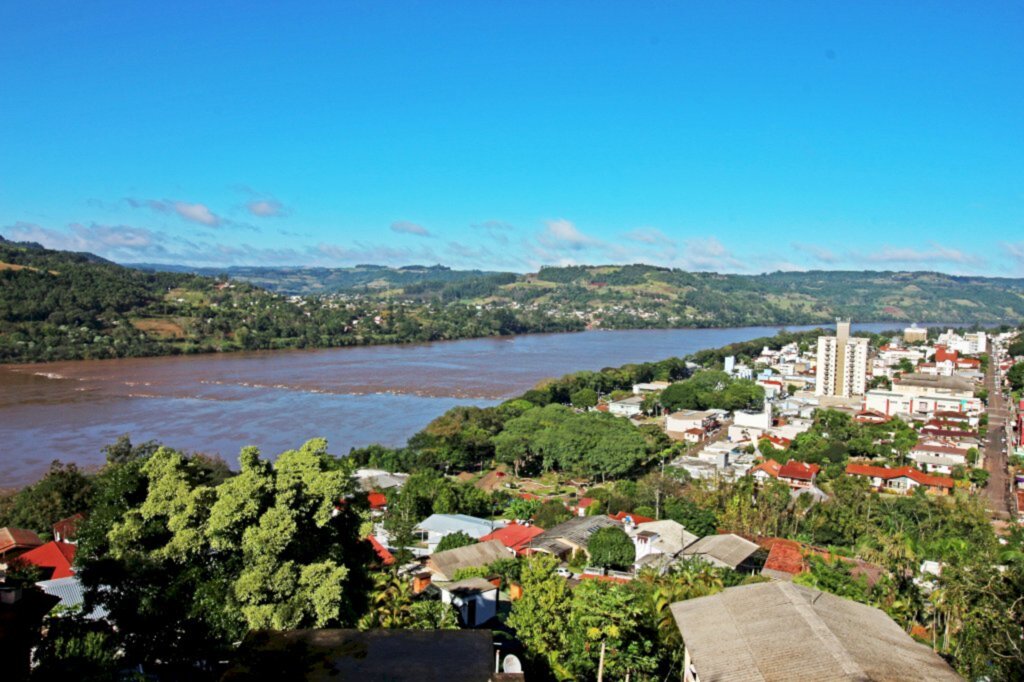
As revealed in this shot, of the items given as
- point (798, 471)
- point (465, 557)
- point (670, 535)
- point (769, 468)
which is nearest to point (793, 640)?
point (465, 557)

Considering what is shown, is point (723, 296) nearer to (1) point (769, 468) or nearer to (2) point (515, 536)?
(1) point (769, 468)

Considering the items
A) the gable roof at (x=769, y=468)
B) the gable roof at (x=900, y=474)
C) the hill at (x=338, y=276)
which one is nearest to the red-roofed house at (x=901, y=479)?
the gable roof at (x=900, y=474)

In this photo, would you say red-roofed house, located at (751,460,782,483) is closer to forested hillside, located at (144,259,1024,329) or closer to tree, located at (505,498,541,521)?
tree, located at (505,498,541,521)

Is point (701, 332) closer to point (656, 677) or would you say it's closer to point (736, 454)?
point (736, 454)

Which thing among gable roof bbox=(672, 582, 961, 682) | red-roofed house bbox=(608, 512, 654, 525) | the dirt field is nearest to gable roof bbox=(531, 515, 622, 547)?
red-roofed house bbox=(608, 512, 654, 525)

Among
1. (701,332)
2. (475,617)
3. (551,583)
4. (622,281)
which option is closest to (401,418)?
(475,617)
